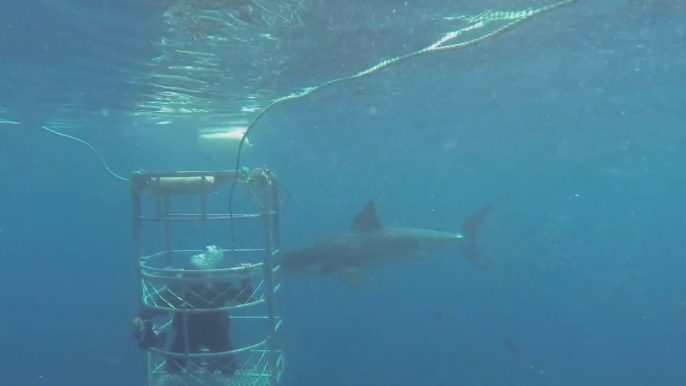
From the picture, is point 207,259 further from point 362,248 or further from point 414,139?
point 414,139

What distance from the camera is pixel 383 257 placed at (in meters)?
13.2

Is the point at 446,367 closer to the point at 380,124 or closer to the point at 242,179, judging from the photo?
the point at 380,124

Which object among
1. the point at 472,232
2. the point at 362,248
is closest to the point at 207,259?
the point at 362,248

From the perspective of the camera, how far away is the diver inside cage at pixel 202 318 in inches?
261

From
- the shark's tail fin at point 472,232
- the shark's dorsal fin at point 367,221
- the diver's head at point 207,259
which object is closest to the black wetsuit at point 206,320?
the diver's head at point 207,259

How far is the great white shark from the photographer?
12.5m

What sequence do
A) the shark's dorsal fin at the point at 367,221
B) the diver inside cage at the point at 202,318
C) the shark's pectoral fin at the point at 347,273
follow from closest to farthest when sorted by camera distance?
the diver inside cage at the point at 202,318, the shark's pectoral fin at the point at 347,273, the shark's dorsal fin at the point at 367,221

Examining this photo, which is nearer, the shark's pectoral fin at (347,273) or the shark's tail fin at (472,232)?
the shark's pectoral fin at (347,273)

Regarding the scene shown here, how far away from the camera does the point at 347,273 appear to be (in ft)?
41.1

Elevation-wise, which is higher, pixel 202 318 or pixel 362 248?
pixel 362 248

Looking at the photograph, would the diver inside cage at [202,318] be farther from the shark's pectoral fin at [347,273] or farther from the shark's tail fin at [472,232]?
the shark's tail fin at [472,232]

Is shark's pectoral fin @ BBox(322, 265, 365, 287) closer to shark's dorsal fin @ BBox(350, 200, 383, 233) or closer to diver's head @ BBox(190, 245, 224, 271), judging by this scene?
shark's dorsal fin @ BBox(350, 200, 383, 233)

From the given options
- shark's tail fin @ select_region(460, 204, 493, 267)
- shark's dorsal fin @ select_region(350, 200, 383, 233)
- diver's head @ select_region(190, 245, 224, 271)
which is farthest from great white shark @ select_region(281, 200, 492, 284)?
diver's head @ select_region(190, 245, 224, 271)

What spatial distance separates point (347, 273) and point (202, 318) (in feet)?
17.4
